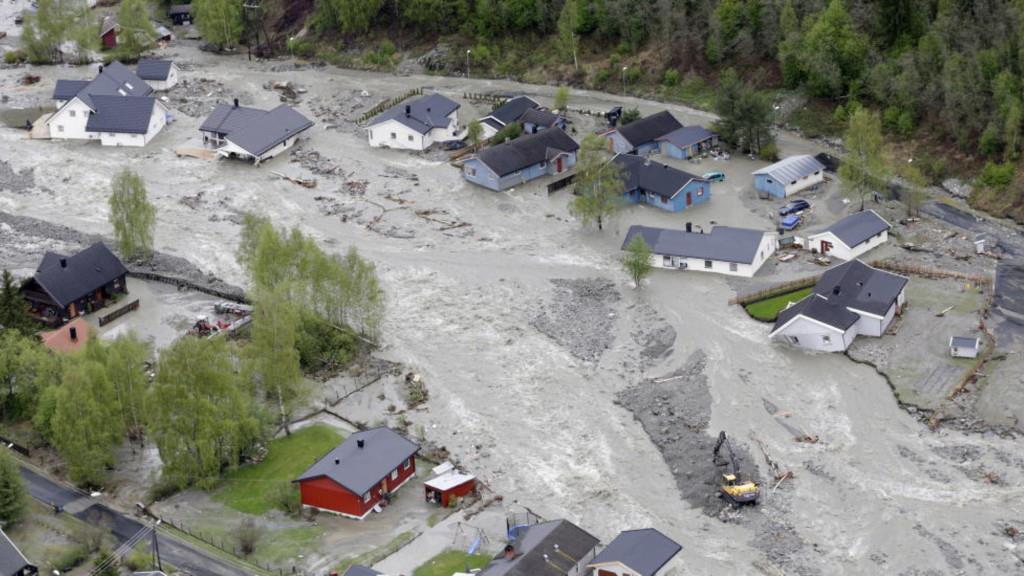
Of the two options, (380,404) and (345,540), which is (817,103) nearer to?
(380,404)

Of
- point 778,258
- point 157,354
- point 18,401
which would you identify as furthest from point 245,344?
point 778,258

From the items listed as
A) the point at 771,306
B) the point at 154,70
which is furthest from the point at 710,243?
the point at 154,70

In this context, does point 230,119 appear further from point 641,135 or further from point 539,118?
point 641,135

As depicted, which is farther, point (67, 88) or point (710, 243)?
point (67, 88)

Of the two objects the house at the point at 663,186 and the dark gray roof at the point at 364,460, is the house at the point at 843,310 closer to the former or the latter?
the house at the point at 663,186

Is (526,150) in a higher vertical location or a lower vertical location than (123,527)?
lower

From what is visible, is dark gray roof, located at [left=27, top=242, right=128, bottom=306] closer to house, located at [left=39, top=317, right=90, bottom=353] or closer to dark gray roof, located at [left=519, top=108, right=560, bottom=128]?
house, located at [left=39, top=317, right=90, bottom=353]
